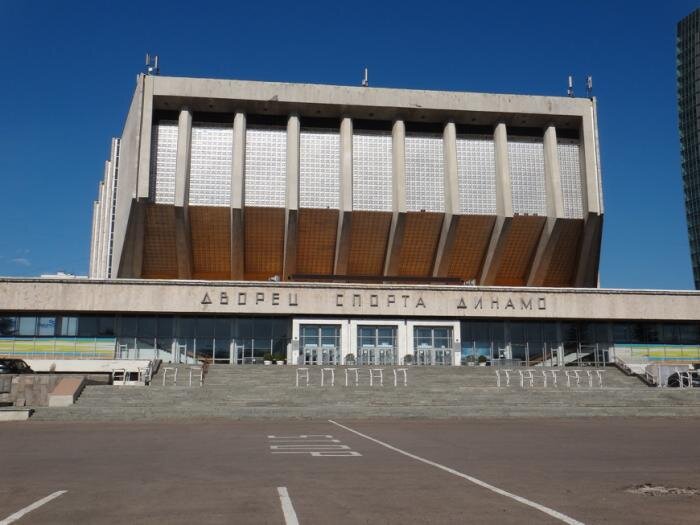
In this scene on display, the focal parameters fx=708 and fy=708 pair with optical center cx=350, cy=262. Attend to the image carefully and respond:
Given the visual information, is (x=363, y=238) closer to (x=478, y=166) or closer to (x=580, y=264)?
(x=478, y=166)

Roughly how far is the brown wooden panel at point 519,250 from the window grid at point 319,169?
12519 millimetres

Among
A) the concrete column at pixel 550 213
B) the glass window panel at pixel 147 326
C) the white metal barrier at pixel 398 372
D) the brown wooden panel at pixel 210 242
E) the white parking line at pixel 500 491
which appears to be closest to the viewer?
the white parking line at pixel 500 491

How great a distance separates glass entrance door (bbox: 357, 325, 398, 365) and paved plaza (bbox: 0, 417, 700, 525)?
24337 millimetres

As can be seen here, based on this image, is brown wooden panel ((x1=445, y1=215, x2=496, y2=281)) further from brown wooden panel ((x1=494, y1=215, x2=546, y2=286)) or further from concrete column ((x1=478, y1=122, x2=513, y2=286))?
brown wooden panel ((x1=494, y1=215, x2=546, y2=286))

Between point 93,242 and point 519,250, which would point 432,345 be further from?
point 93,242

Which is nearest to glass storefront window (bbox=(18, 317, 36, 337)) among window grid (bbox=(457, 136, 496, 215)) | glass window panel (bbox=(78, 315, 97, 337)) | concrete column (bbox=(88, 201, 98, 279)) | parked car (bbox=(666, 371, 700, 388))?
glass window panel (bbox=(78, 315, 97, 337))

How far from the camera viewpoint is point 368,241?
49.9 meters

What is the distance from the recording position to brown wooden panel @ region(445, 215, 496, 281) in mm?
49281

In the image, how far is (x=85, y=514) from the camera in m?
7.05

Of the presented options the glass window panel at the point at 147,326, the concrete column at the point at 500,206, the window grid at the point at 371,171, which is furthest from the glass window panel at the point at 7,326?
the concrete column at the point at 500,206

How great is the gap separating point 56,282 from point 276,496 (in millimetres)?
37256

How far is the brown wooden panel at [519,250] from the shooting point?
49.8 m

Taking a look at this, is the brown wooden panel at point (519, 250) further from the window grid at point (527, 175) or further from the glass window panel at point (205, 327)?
the glass window panel at point (205, 327)

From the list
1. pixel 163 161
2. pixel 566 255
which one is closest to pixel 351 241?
pixel 163 161
